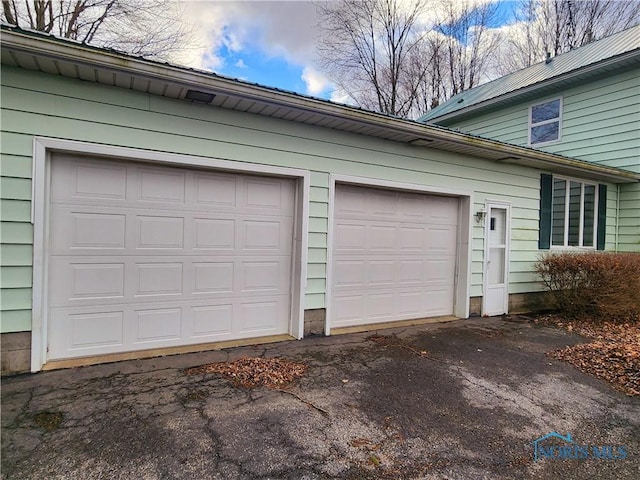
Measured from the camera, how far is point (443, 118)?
1148cm

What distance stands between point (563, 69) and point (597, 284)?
6049mm

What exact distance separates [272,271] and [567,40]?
17.9 meters

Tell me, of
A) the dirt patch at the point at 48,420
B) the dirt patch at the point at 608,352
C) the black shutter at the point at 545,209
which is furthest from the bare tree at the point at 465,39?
the dirt patch at the point at 48,420

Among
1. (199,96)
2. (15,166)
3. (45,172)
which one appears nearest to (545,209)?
(199,96)

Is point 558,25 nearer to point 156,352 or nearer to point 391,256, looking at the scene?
point 391,256

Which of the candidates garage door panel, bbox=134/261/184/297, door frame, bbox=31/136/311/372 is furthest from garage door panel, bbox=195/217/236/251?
door frame, bbox=31/136/311/372

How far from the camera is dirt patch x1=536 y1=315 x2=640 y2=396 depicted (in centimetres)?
364

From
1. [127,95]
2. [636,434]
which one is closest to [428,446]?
[636,434]

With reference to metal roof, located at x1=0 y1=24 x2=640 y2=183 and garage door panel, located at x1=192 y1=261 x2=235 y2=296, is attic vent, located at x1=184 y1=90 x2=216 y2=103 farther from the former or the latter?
garage door panel, located at x1=192 y1=261 x2=235 y2=296

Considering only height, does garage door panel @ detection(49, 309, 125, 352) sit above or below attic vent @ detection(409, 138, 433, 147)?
below

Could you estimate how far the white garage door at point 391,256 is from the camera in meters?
5.16

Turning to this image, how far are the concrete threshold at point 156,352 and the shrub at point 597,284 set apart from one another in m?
5.13

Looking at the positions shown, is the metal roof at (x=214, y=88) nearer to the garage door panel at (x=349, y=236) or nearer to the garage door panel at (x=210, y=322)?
the garage door panel at (x=349, y=236)

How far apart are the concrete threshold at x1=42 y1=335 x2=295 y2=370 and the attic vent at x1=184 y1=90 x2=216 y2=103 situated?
2.87 meters
